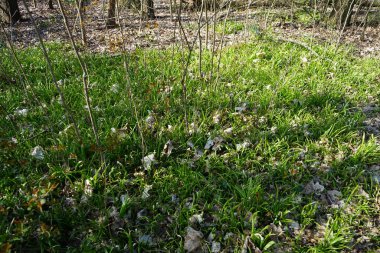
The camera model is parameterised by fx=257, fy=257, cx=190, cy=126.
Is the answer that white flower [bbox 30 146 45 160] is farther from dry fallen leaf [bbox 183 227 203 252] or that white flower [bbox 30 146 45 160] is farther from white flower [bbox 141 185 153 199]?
dry fallen leaf [bbox 183 227 203 252]

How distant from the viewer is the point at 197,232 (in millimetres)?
1999

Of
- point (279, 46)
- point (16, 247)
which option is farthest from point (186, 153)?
point (279, 46)

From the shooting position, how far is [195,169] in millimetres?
2551

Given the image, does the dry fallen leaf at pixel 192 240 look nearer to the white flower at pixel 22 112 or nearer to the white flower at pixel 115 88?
the white flower at pixel 115 88

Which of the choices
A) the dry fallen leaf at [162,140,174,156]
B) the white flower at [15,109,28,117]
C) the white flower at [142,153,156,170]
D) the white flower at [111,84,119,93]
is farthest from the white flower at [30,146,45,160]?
the white flower at [111,84,119,93]

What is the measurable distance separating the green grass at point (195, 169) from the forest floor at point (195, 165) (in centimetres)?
1

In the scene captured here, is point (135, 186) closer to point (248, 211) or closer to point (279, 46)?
point (248, 211)

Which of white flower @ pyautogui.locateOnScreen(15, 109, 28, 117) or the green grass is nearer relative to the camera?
the green grass

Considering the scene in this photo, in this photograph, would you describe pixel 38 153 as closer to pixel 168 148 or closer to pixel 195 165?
pixel 168 148

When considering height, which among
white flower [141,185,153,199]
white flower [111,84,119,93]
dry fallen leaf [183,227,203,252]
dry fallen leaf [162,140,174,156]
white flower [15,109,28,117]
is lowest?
dry fallen leaf [183,227,203,252]

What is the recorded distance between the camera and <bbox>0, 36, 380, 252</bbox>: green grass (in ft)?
6.52

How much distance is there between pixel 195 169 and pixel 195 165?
1.8 inches

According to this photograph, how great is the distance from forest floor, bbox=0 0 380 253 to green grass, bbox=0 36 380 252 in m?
0.01

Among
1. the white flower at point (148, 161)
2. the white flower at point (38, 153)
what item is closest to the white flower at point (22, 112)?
the white flower at point (38, 153)
